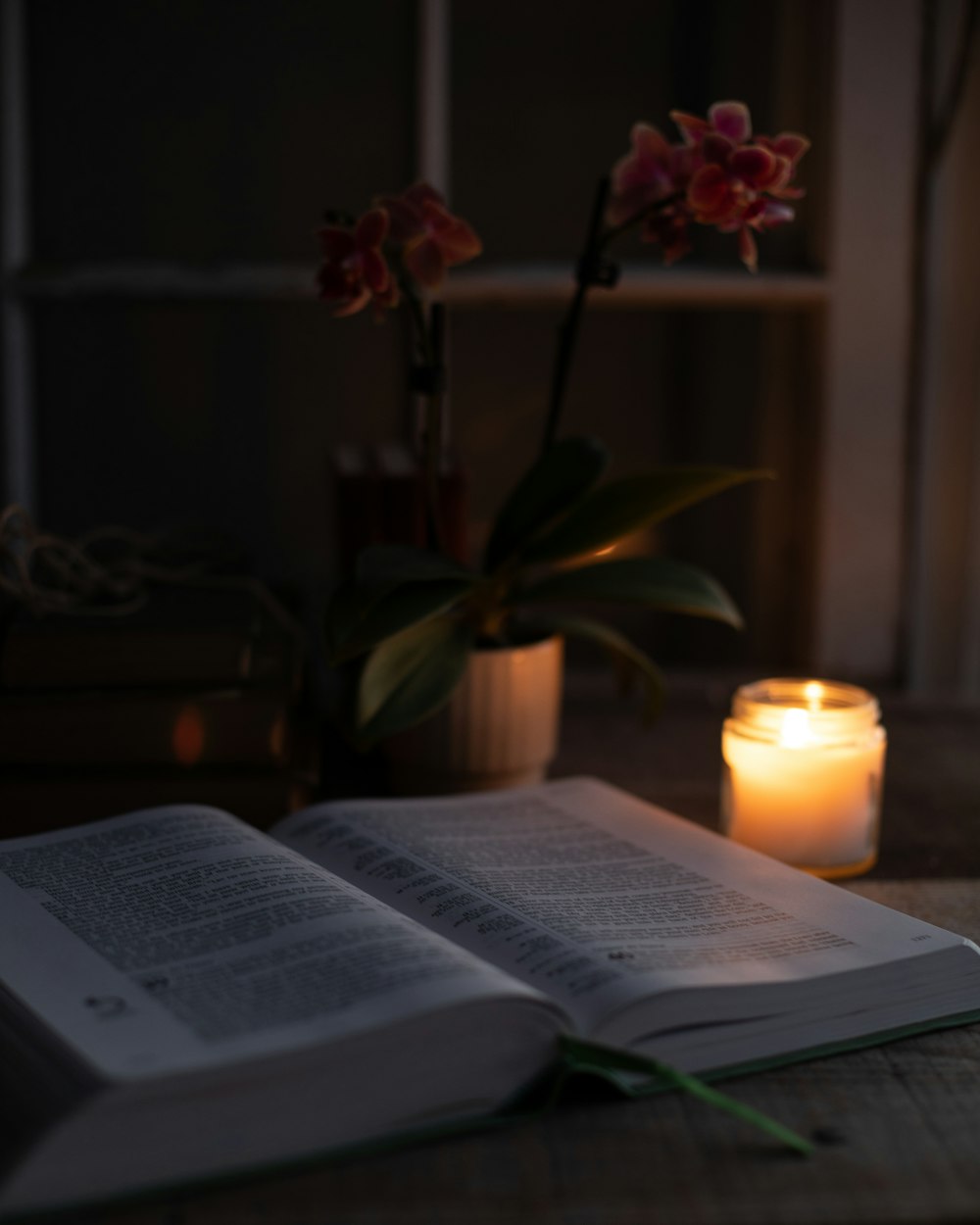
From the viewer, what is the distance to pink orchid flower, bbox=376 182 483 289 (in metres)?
0.82

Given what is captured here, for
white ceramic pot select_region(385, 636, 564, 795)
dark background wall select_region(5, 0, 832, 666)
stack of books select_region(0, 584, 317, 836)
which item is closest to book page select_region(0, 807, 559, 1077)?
stack of books select_region(0, 584, 317, 836)

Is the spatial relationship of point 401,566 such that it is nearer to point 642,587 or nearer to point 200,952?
point 642,587

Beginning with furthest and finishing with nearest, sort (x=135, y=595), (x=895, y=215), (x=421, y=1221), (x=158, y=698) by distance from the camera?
(x=895, y=215), (x=135, y=595), (x=158, y=698), (x=421, y=1221)

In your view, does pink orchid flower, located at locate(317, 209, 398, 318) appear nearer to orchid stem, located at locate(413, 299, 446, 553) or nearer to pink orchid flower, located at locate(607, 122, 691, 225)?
orchid stem, located at locate(413, 299, 446, 553)

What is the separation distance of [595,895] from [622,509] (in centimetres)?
31

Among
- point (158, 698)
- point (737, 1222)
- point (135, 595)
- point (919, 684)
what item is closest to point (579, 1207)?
point (737, 1222)

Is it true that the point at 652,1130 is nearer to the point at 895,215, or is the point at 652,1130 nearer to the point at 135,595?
the point at 135,595

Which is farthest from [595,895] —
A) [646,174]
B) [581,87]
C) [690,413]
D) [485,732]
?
[581,87]

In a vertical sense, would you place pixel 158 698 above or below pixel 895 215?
below

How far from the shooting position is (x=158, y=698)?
820mm

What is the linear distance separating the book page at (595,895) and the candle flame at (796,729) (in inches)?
3.1

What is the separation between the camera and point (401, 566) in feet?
2.69

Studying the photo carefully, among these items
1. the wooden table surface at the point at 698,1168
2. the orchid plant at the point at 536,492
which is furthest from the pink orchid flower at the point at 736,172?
the wooden table surface at the point at 698,1168

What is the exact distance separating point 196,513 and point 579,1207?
36.7 inches
